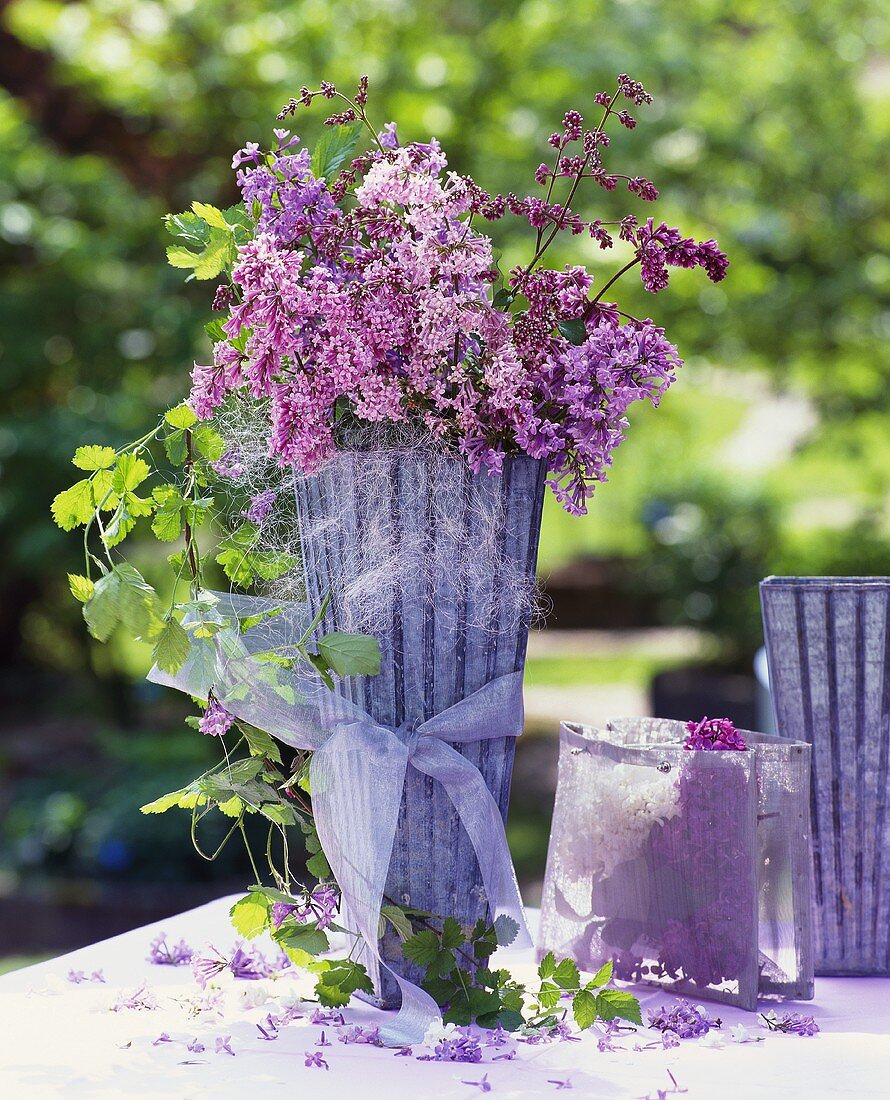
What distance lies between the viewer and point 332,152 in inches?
46.5

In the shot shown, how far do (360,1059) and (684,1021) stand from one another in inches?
11.2

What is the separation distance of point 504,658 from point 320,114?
13.0ft

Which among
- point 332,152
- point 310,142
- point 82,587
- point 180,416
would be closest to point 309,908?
point 82,587

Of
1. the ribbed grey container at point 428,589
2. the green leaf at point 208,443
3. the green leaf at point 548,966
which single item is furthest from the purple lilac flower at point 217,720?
the green leaf at point 548,966

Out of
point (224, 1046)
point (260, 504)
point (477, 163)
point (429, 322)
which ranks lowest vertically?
point (224, 1046)

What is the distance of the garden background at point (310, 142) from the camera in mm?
4820

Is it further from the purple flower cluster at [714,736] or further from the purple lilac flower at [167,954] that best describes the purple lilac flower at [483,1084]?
the purple lilac flower at [167,954]

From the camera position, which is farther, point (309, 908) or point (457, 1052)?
point (309, 908)

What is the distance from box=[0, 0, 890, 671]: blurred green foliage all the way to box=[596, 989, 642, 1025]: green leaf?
12.5 ft

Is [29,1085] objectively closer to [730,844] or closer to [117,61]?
[730,844]

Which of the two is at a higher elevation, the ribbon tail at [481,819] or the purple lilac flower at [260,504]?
the purple lilac flower at [260,504]

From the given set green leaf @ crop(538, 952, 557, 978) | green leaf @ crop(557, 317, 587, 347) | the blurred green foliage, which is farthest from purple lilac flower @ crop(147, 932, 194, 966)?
the blurred green foliage

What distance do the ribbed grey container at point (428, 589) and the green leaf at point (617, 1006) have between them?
0.48 ft

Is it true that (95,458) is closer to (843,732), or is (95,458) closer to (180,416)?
(180,416)
